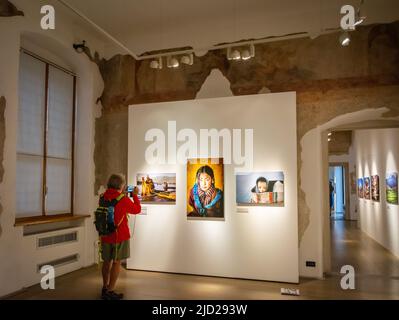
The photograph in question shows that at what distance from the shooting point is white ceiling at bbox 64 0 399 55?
5.85 metres

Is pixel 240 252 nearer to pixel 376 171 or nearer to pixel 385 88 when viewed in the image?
pixel 385 88

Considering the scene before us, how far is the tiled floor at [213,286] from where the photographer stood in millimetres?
4848

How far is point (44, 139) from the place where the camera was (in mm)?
6145

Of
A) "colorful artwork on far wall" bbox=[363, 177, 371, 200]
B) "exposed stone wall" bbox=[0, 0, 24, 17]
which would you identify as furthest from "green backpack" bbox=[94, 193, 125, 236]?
"colorful artwork on far wall" bbox=[363, 177, 371, 200]

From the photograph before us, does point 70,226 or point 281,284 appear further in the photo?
point 70,226

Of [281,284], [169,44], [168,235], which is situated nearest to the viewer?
[281,284]

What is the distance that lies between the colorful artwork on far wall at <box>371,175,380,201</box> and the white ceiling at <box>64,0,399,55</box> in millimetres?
5157

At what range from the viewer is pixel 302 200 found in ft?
19.2

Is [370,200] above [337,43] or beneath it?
beneath

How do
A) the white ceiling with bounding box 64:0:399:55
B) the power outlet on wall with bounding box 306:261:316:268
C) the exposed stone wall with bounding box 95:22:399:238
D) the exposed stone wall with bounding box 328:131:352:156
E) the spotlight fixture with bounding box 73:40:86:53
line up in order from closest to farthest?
the exposed stone wall with bounding box 95:22:399:238
the power outlet on wall with bounding box 306:261:316:268
the white ceiling with bounding box 64:0:399:55
the spotlight fixture with bounding box 73:40:86:53
the exposed stone wall with bounding box 328:131:352:156

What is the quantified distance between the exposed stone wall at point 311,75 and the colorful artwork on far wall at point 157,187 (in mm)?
764

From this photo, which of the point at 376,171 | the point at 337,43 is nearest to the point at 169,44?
the point at 337,43

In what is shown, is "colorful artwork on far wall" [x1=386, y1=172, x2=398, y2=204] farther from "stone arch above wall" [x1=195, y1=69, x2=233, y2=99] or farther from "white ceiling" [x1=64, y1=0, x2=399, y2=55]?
"stone arch above wall" [x1=195, y1=69, x2=233, y2=99]

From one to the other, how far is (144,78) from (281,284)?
4853 mm
